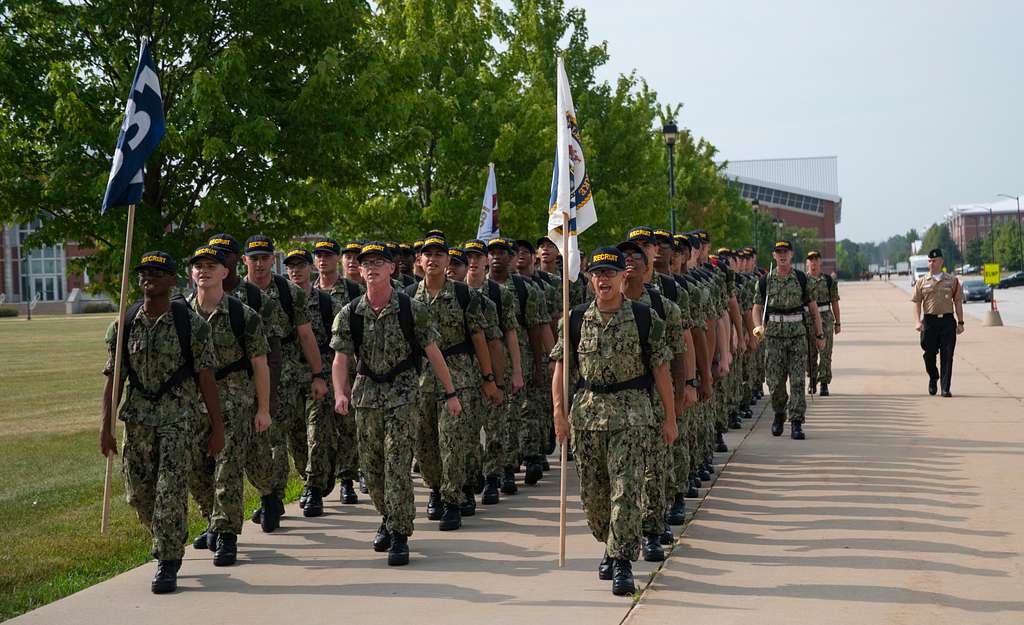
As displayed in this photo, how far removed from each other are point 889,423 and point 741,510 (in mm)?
6190

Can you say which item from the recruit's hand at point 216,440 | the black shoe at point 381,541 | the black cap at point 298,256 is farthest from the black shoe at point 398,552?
the black cap at point 298,256

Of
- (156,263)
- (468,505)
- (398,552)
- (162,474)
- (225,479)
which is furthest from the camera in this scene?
(468,505)

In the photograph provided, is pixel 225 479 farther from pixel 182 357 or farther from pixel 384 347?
pixel 384 347

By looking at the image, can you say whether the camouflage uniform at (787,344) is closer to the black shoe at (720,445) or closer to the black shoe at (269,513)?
the black shoe at (720,445)

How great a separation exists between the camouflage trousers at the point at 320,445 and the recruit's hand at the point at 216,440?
219cm

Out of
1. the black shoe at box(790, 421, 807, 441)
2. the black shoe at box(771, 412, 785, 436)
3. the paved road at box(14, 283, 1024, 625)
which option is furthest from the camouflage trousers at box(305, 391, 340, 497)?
the black shoe at box(771, 412, 785, 436)

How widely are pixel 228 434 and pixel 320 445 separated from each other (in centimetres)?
175

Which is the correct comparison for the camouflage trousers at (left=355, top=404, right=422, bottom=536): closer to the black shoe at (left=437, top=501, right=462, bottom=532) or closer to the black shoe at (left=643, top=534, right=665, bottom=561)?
the black shoe at (left=437, top=501, right=462, bottom=532)

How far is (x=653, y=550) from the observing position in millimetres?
7535

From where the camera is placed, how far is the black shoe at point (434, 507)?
927 cm

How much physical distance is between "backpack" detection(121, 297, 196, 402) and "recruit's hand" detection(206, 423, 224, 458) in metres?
0.40

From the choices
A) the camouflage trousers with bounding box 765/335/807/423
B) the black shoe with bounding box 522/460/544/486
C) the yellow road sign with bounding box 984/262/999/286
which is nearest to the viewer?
the black shoe with bounding box 522/460/544/486

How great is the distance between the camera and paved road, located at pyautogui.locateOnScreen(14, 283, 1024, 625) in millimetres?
6375

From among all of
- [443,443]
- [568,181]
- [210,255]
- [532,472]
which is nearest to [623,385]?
[568,181]
